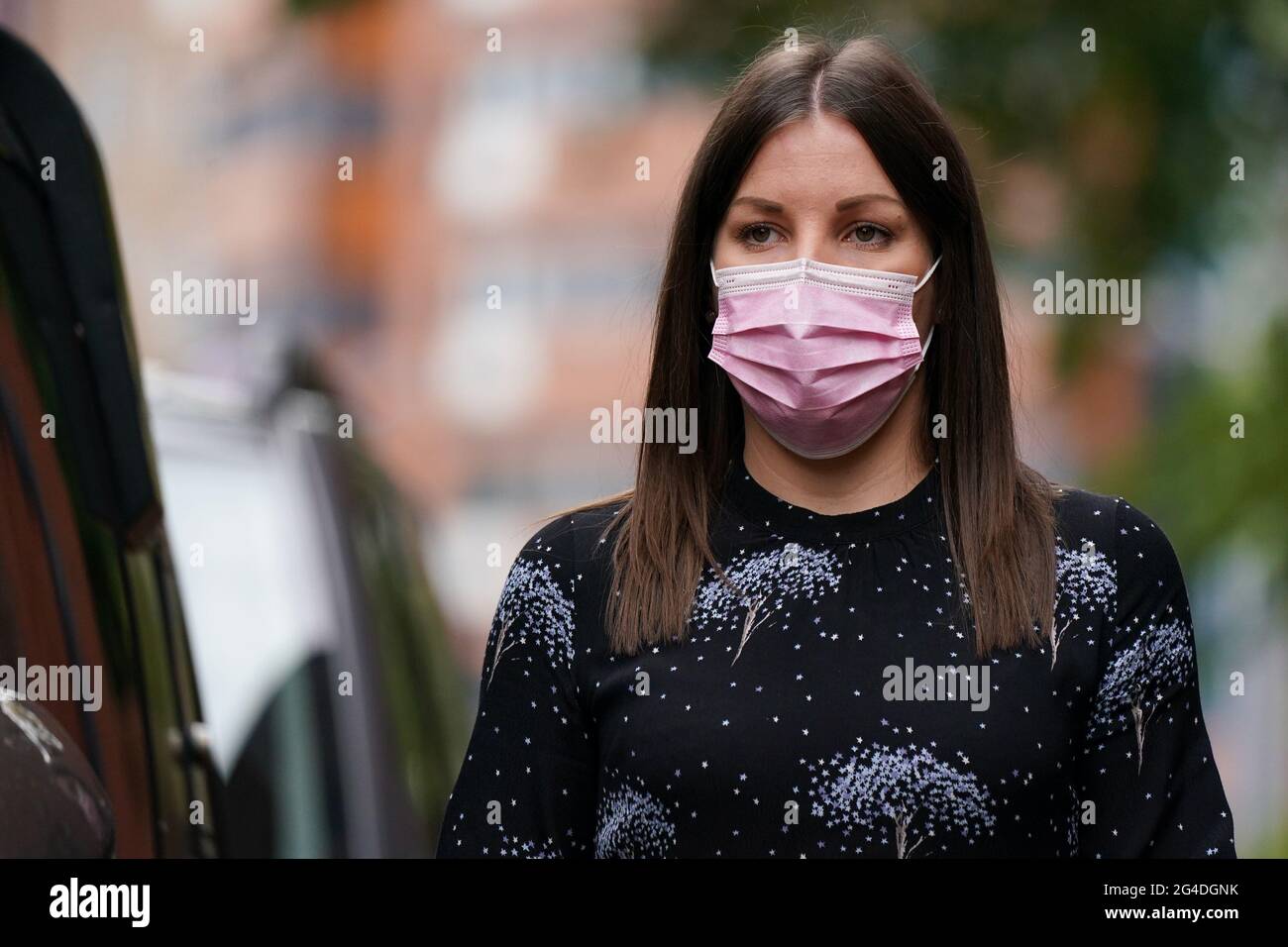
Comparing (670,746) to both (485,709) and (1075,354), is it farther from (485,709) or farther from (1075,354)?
(1075,354)

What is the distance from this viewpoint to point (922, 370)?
2533 mm

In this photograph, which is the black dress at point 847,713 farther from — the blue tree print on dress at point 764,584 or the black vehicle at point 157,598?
the black vehicle at point 157,598

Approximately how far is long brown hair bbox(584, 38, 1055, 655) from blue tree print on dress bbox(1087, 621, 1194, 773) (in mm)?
101

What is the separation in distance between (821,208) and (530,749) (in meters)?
0.75

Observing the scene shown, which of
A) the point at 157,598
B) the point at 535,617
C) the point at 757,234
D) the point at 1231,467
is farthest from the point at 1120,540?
the point at 1231,467

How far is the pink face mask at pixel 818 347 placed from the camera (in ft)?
7.94

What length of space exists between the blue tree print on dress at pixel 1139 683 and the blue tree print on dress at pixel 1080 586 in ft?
0.20

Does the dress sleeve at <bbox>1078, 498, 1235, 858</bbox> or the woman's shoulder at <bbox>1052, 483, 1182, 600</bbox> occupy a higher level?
the woman's shoulder at <bbox>1052, 483, 1182, 600</bbox>

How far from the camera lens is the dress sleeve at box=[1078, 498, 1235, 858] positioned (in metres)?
2.20

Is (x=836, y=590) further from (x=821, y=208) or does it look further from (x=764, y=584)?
(x=821, y=208)
